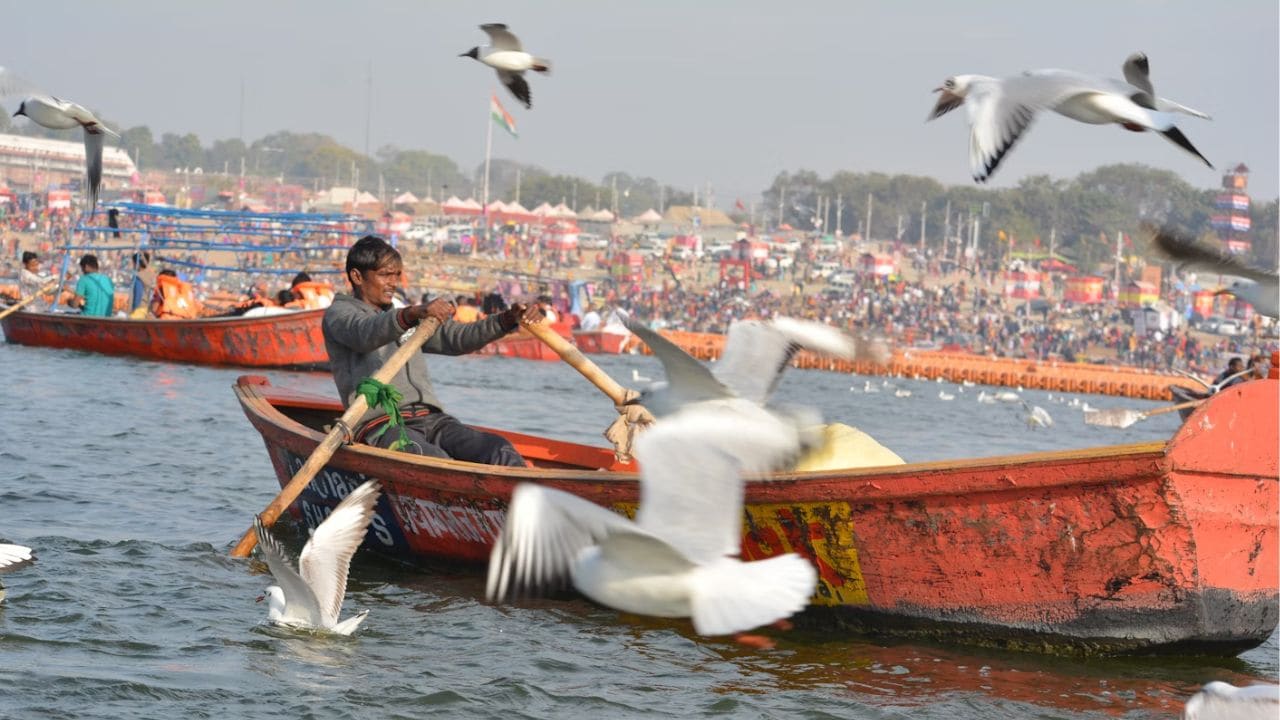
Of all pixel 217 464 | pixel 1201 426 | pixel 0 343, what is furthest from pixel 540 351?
pixel 1201 426

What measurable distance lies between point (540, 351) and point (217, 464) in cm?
2148

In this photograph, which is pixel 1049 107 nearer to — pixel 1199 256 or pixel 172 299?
pixel 1199 256

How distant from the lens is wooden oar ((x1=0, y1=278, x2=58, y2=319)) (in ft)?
68.8

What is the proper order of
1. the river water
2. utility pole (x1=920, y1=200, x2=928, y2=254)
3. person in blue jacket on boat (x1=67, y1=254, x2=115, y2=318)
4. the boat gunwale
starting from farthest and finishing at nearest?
utility pole (x1=920, y1=200, x2=928, y2=254) → person in blue jacket on boat (x1=67, y1=254, x2=115, y2=318) → the boat gunwale → the river water

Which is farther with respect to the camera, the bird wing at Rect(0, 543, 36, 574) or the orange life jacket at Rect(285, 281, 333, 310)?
the orange life jacket at Rect(285, 281, 333, 310)

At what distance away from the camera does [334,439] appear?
773 cm

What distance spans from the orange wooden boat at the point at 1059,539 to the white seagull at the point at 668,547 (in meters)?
1.69

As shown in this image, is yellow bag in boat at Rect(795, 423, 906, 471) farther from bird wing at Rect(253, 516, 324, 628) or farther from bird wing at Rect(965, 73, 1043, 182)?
bird wing at Rect(253, 516, 324, 628)

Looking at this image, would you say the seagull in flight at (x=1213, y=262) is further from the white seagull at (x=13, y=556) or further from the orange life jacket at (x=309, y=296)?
the orange life jacket at (x=309, y=296)

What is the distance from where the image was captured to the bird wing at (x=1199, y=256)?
6.94 m

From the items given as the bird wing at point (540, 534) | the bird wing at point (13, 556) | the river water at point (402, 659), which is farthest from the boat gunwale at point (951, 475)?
the bird wing at point (13, 556)

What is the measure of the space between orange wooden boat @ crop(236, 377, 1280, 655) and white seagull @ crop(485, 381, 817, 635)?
1690 millimetres

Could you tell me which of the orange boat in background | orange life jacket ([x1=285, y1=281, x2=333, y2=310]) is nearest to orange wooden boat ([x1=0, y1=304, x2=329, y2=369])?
orange life jacket ([x1=285, y1=281, x2=333, y2=310])

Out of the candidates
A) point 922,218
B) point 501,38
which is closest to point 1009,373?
point 501,38
